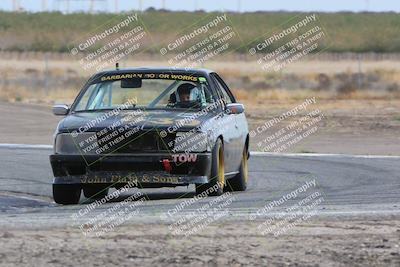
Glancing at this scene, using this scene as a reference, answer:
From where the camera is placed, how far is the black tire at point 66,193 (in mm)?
12641

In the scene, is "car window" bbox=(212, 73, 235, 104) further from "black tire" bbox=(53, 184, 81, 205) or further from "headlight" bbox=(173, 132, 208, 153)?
"black tire" bbox=(53, 184, 81, 205)

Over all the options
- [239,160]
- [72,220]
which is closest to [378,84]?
[239,160]

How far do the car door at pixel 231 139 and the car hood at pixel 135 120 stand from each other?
0.57 metres

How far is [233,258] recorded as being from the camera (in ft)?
27.0

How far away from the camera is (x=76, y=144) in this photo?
40.9 feet

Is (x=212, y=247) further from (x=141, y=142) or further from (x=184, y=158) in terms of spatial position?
(x=141, y=142)

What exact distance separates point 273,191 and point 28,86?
33.5 metres

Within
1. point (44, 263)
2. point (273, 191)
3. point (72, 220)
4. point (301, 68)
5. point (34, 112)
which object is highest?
point (44, 263)

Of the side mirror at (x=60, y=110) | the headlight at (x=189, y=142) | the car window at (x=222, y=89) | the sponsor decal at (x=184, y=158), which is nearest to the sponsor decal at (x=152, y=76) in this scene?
the car window at (x=222, y=89)

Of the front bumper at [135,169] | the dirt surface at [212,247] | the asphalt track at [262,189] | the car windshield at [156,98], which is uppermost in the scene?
the dirt surface at [212,247]

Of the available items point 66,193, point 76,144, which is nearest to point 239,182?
point 66,193

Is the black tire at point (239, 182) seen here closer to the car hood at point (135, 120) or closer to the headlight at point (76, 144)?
the car hood at point (135, 120)

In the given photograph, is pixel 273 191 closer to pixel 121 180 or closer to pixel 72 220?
pixel 121 180

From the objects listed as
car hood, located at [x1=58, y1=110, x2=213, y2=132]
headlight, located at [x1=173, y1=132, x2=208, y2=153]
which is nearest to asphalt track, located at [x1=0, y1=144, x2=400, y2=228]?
headlight, located at [x1=173, y1=132, x2=208, y2=153]
